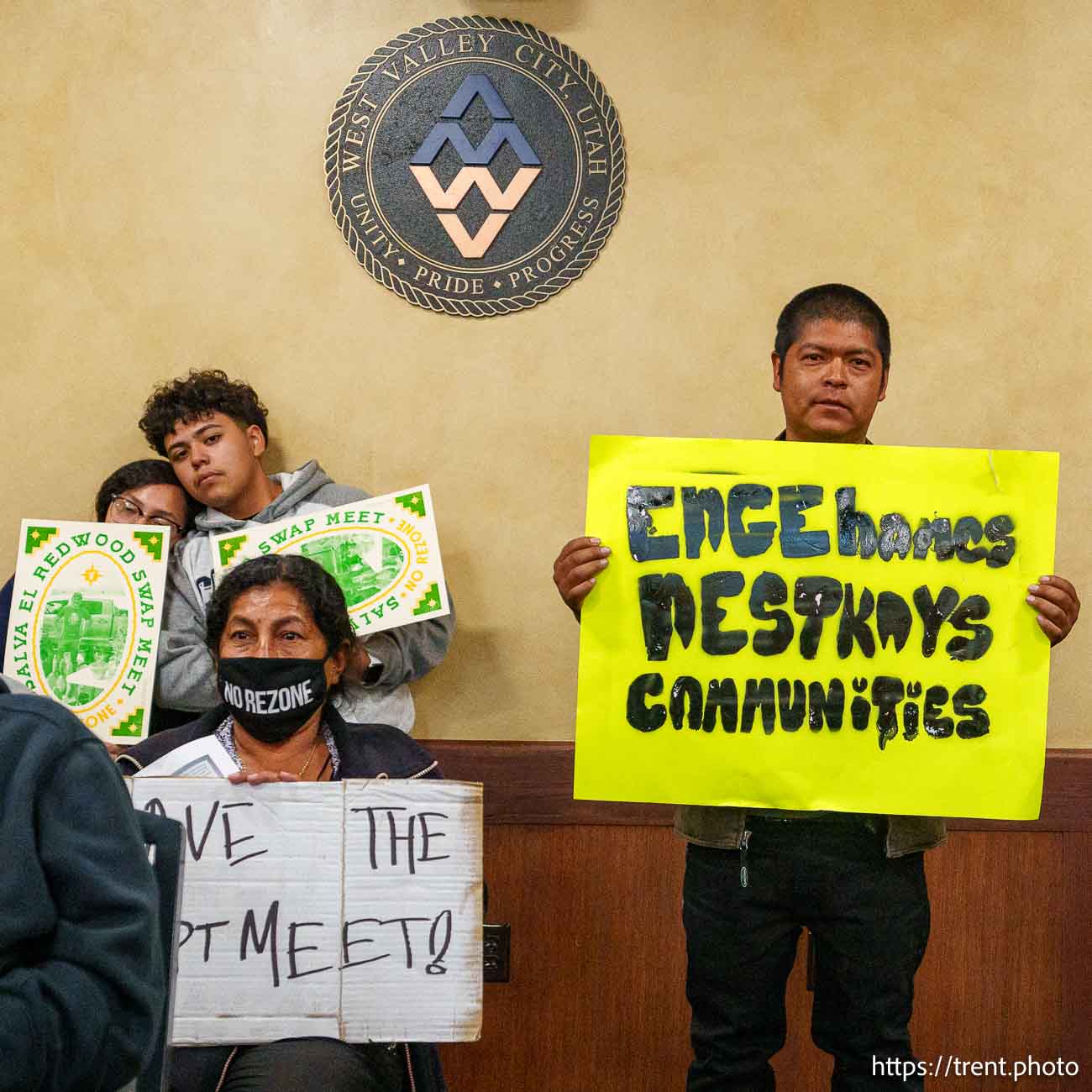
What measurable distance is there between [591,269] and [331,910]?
1702 mm

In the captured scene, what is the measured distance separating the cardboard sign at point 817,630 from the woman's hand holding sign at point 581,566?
2cm

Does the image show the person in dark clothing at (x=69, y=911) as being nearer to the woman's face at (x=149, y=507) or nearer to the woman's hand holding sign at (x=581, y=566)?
the woman's hand holding sign at (x=581, y=566)

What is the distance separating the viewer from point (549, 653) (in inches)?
113

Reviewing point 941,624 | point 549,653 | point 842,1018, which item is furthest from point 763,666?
point 549,653

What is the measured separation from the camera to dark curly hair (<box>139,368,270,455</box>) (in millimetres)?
2594

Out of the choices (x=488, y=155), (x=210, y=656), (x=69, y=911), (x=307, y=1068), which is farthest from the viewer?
(x=488, y=155)

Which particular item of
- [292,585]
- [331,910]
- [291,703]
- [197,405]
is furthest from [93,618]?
[331,910]

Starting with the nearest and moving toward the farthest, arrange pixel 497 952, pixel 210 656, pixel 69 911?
pixel 69 911 → pixel 210 656 → pixel 497 952

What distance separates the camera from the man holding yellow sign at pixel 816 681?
187cm

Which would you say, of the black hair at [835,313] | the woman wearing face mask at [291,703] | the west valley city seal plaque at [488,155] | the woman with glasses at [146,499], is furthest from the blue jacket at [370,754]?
the west valley city seal plaque at [488,155]

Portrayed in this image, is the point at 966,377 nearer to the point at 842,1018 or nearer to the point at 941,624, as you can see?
the point at 941,624

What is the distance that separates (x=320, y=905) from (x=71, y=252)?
1880 millimetres

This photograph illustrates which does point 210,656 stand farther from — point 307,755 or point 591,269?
point 591,269

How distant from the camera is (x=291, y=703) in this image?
74.2 inches
